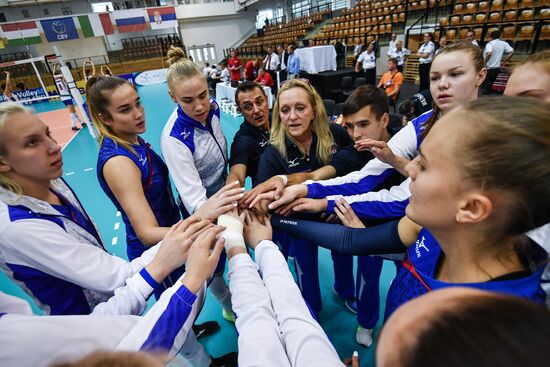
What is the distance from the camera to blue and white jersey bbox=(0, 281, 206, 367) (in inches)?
22.9

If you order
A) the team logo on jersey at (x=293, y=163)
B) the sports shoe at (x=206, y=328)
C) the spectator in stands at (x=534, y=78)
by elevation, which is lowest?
the sports shoe at (x=206, y=328)

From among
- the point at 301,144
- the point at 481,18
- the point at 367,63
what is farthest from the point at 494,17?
the point at 301,144

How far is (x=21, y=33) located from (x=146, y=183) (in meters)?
23.6

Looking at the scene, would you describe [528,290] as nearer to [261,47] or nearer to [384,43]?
[384,43]

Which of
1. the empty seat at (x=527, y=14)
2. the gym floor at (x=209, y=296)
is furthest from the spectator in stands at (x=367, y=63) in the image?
the gym floor at (x=209, y=296)

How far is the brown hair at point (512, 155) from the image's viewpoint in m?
0.63

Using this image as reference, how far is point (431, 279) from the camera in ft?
2.87

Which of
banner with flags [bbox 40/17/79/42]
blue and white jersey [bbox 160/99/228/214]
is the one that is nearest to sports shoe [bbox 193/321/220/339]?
blue and white jersey [bbox 160/99/228/214]

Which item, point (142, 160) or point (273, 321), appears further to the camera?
point (142, 160)

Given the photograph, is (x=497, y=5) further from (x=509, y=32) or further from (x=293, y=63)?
(x=293, y=63)

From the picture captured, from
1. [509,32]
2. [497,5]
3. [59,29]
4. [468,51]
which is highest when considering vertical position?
[59,29]

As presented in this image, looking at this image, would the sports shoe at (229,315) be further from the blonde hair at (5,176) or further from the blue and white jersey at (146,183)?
the blonde hair at (5,176)

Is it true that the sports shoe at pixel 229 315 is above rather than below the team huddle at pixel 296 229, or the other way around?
below

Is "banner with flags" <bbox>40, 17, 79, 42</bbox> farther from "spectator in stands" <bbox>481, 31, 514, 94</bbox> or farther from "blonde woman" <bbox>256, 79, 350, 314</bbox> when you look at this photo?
"blonde woman" <bbox>256, 79, 350, 314</bbox>
